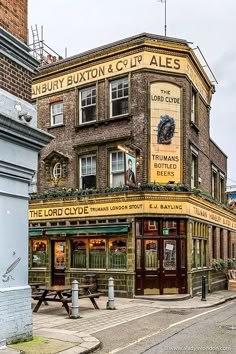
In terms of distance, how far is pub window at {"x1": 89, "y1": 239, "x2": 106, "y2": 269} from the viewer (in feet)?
63.5

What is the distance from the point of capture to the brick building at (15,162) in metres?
8.70

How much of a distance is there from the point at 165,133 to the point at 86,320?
9.04 m

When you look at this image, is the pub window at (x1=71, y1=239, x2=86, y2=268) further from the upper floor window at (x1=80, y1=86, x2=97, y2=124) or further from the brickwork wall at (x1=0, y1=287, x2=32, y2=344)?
the brickwork wall at (x1=0, y1=287, x2=32, y2=344)

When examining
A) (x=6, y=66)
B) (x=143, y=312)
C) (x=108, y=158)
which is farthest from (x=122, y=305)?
(x=6, y=66)

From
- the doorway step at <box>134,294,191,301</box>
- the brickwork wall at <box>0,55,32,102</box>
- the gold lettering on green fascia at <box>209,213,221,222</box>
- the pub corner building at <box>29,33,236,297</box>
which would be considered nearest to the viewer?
the brickwork wall at <box>0,55,32,102</box>

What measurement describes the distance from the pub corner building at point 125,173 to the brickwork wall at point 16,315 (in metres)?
8.93

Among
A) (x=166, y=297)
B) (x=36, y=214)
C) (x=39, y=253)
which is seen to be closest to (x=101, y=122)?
(x=36, y=214)

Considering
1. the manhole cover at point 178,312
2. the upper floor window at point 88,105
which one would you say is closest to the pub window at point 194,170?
the upper floor window at point 88,105

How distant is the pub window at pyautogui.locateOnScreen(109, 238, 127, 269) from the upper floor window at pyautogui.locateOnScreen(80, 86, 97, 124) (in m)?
5.60

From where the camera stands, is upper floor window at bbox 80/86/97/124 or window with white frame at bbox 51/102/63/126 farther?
window with white frame at bbox 51/102/63/126

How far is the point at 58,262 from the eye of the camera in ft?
68.3

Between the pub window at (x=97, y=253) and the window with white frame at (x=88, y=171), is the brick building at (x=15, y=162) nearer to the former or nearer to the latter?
the pub window at (x=97, y=253)

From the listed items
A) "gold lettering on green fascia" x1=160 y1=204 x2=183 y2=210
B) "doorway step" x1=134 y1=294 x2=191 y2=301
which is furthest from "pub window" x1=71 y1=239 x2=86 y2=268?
"gold lettering on green fascia" x1=160 y1=204 x2=183 y2=210

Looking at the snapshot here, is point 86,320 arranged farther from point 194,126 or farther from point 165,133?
point 194,126
